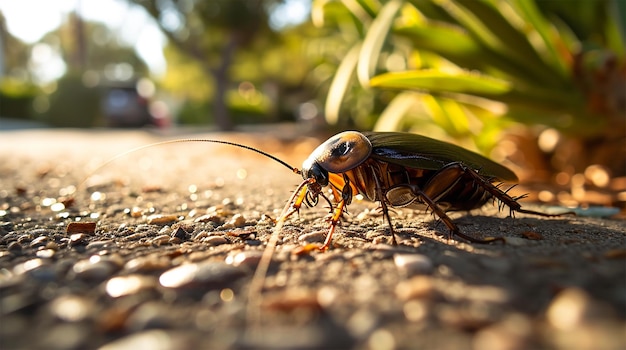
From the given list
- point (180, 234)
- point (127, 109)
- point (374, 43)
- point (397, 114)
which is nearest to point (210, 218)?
point (180, 234)

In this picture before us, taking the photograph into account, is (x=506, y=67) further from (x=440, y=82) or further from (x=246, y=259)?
(x=246, y=259)

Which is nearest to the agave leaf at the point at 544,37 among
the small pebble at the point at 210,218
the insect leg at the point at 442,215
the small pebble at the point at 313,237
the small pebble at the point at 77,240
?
the insect leg at the point at 442,215

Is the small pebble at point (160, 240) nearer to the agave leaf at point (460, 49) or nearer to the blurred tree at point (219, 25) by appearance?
the agave leaf at point (460, 49)

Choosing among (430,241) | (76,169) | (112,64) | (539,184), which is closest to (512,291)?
(430,241)

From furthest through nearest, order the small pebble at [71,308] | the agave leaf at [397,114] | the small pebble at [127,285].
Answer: the agave leaf at [397,114], the small pebble at [127,285], the small pebble at [71,308]

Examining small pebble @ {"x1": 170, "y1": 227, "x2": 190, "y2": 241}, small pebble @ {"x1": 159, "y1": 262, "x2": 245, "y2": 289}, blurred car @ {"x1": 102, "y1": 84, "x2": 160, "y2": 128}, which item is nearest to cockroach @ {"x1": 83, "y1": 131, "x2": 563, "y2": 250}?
small pebble @ {"x1": 170, "y1": 227, "x2": 190, "y2": 241}

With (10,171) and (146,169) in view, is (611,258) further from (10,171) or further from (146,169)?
(10,171)
